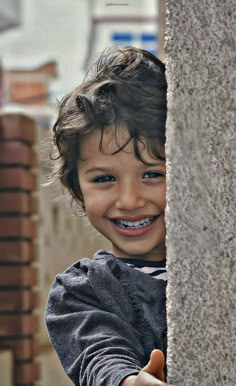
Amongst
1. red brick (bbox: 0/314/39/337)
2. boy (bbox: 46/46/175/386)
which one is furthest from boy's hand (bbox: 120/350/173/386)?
red brick (bbox: 0/314/39/337)

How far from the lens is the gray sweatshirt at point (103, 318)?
5.45ft

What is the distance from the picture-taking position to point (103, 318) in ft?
5.67

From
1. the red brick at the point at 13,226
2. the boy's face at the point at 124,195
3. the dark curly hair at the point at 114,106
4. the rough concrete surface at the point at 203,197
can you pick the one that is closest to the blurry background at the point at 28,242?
the red brick at the point at 13,226

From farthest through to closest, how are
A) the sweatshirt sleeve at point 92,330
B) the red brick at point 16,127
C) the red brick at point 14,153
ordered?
the red brick at point 14,153, the red brick at point 16,127, the sweatshirt sleeve at point 92,330

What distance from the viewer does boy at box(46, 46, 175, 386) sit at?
173 centimetres

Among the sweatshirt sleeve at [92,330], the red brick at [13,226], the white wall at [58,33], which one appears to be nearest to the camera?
the sweatshirt sleeve at [92,330]

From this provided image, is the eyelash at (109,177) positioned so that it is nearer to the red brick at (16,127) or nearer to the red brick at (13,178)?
the red brick at (16,127)

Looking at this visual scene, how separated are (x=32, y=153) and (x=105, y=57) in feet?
13.3

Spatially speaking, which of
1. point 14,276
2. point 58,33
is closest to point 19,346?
point 14,276

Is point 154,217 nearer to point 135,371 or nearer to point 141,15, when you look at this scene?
point 135,371

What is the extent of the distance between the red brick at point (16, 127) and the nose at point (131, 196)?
3.96 m

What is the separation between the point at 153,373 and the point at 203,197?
239 millimetres

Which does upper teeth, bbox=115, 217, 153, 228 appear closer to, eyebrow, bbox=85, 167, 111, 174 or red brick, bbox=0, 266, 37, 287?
eyebrow, bbox=85, 167, 111, 174

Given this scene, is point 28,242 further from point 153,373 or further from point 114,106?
point 153,373
